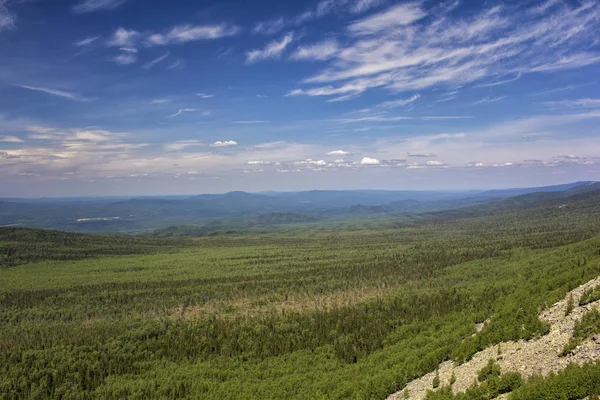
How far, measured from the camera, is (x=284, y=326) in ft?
172

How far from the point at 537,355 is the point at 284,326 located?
3763 centimetres

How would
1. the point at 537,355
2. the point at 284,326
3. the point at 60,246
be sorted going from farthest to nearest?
the point at 60,246 < the point at 284,326 < the point at 537,355

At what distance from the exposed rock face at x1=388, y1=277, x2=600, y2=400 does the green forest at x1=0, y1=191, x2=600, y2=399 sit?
0.93 meters

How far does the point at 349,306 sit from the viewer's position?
6150cm

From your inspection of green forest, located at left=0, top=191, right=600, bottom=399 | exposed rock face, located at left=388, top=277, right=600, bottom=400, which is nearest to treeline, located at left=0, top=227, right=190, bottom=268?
green forest, located at left=0, top=191, right=600, bottom=399

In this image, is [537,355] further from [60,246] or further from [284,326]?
[60,246]

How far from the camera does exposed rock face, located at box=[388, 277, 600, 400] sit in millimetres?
17797

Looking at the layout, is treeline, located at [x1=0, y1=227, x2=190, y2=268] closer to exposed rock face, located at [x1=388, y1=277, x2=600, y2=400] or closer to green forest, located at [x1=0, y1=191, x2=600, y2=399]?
green forest, located at [x1=0, y1=191, x2=600, y2=399]

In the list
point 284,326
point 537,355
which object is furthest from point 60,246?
point 537,355

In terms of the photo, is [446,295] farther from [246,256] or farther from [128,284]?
[246,256]

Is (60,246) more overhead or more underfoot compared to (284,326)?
more overhead

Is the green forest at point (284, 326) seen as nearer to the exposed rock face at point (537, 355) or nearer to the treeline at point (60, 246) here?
the exposed rock face at point (537, 355)

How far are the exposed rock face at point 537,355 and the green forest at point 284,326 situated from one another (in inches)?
36.5

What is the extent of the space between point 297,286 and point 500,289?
147 ft
